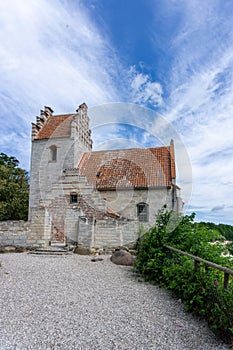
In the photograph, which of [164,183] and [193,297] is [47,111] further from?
[193,297]

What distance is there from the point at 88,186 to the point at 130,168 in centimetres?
440

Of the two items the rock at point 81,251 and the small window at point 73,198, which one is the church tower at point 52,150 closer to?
the small window at point 73,198

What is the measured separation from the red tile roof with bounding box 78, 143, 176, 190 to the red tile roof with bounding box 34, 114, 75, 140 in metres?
2.79

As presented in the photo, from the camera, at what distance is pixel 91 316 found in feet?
16.3

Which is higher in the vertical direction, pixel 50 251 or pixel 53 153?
pixel 53 153

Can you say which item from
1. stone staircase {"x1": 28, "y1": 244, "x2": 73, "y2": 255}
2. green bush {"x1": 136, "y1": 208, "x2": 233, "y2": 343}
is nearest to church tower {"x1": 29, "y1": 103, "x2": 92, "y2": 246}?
stone staircase {"x1": 28, "y1": 244, "x2": 73, "y2": 255}

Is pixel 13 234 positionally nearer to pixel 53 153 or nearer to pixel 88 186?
pixel 88 186

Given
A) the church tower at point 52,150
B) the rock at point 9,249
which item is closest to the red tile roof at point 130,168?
the church tower at point 52,150

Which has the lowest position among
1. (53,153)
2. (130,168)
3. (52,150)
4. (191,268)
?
(191,268)

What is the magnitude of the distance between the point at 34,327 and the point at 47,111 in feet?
65.8

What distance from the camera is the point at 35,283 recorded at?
7.15 meters

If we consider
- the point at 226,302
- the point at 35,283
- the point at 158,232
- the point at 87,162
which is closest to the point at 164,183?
the point at 87,162

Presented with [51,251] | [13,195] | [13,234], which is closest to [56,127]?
[13,195]

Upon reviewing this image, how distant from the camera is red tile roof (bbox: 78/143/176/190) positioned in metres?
17.3
